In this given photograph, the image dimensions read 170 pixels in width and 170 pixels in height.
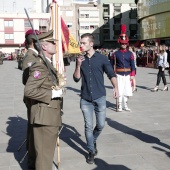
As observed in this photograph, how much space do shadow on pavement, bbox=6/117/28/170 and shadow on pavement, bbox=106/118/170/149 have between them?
1.88 metres

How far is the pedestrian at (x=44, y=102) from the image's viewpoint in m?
3.27

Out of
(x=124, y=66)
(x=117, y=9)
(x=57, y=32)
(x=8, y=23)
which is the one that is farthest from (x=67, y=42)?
(x=117, y=9)

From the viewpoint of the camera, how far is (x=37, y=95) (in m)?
3.25

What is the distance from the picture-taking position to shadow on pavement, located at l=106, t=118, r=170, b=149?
545cm

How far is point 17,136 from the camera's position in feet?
19.6

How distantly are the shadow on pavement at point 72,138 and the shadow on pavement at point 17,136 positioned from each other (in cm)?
76

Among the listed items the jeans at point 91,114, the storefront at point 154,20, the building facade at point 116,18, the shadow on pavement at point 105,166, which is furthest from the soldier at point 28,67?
the building facade at point 116,18

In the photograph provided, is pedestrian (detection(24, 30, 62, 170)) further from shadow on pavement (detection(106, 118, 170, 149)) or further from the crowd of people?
shadow on pavement (detection(106, 118, 170, 149))

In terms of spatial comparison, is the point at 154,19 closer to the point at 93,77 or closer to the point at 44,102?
the point at 93,77

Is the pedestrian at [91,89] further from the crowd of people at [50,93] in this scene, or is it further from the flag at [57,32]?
the flag at [57,32]

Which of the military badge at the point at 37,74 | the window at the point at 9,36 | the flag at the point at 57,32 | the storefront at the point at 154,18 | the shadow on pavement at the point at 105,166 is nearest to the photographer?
the military badge at the point at 37,74

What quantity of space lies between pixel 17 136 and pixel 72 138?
42.4 inches

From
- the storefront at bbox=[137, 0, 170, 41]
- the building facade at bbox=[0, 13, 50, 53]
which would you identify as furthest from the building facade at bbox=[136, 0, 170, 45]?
the building facade at bbox=[0, 13, 50, 53]

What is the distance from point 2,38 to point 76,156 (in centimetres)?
6665
